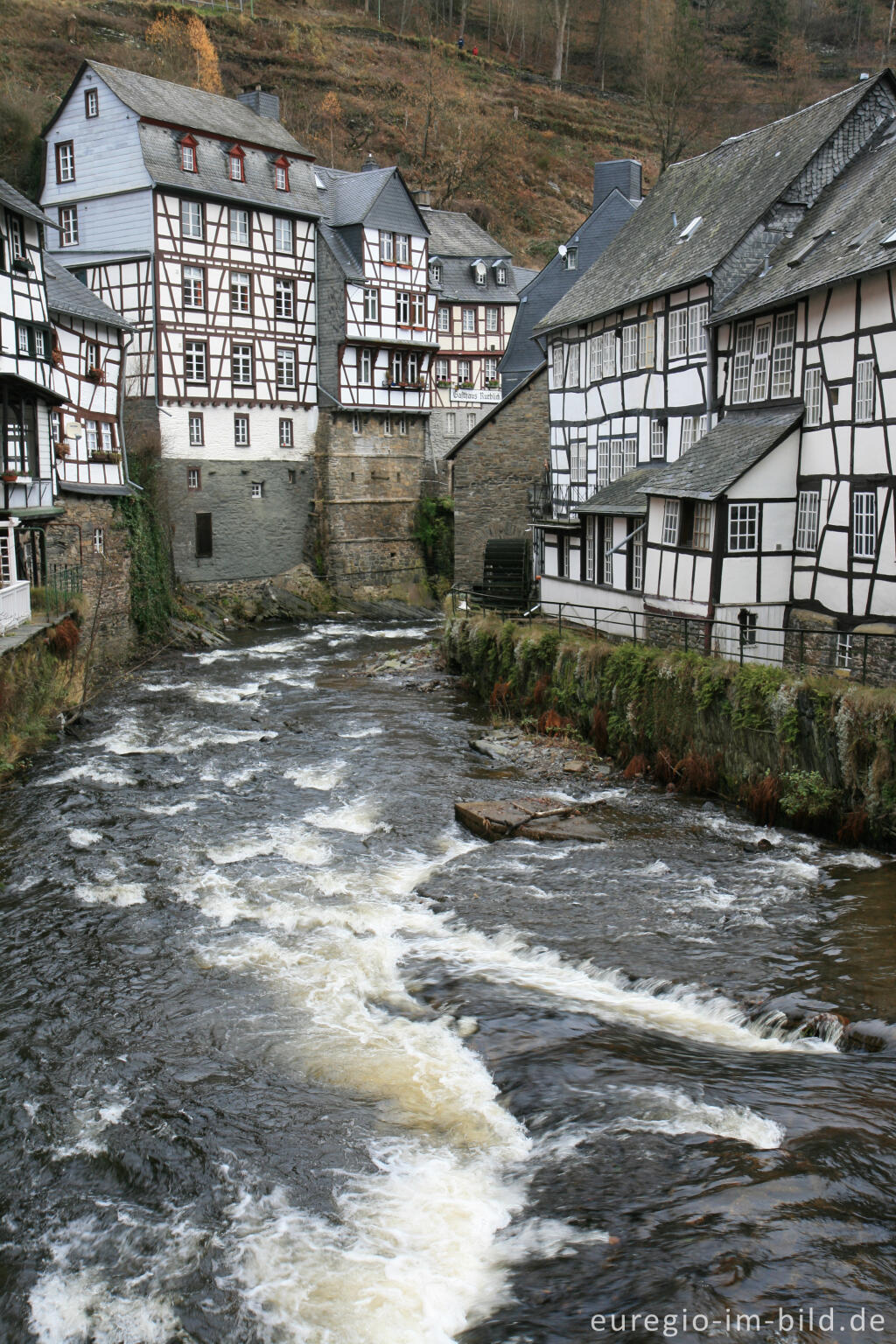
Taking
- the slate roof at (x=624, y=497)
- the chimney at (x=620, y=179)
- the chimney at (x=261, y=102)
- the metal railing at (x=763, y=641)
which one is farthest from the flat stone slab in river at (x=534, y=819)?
the chimney at (x=261, y=102)

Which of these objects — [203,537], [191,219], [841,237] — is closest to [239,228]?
[191,219]

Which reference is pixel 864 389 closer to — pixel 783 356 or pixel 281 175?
pixel 783 356

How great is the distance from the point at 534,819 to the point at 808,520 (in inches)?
284

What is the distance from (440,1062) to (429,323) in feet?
125

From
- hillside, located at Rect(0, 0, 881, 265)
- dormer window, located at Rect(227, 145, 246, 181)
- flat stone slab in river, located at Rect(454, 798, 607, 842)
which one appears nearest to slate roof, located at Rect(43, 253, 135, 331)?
dormer window, located at Rect(227, 145, 246, 181)

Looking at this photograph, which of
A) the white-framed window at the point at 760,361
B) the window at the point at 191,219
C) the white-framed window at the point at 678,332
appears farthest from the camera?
the window at the point at 191,219

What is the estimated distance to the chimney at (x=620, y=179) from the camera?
123 ft

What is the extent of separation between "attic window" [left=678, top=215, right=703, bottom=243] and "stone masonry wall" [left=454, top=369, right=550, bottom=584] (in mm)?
7734

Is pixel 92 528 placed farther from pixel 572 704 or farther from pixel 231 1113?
pixel 231 1113

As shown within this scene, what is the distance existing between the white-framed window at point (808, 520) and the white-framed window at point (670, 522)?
220 cm

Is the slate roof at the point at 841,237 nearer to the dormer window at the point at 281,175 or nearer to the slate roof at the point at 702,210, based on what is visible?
the slate roof at the point at 702,210

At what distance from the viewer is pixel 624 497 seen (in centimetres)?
2392

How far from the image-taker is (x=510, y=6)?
87.1 metres

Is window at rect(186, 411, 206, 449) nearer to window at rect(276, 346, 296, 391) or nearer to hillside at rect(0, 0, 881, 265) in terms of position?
window at rect(276, 346, 296, 391)
